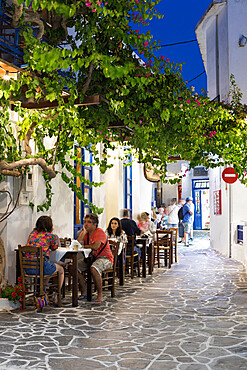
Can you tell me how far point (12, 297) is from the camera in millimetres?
7336

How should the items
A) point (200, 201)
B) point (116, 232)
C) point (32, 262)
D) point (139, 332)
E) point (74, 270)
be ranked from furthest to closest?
1. point (200, 201)
2. point (116, 232)
3. point (74, 270)
4. point (32, 262)
5. point (139, 332)

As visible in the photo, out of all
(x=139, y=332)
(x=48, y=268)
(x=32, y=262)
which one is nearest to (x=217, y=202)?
(x=48, y=268)

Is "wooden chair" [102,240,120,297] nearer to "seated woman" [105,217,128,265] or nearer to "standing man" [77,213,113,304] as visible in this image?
"standing man" [77,213,113,304]

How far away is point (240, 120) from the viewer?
1159 centimetres

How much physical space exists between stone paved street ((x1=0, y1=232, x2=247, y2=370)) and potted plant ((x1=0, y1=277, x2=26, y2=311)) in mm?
315

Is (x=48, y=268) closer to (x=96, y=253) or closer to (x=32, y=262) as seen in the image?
(x=32, y=262)

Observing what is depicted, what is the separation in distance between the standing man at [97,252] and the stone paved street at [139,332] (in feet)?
1.47

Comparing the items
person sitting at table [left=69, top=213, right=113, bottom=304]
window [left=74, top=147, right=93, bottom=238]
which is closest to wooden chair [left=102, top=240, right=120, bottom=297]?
person sitting at table [left=69, top=213, right=113, bottom=304]

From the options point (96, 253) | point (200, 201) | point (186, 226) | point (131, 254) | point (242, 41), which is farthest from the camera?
point (200, 201)

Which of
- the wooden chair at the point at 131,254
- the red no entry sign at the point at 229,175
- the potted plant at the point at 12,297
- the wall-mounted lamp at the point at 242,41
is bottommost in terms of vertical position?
the potted plant at the point at 12,297

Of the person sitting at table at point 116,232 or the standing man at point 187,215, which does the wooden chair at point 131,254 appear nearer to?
the person sitting at table at point 116,232

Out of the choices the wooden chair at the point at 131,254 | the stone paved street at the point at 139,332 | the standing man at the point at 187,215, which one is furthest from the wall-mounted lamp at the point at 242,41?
the stone paved street at the point at 139,332

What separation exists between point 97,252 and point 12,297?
68.0 inches

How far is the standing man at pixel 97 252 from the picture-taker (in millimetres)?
8016
